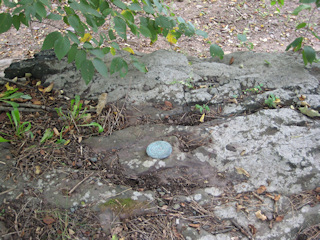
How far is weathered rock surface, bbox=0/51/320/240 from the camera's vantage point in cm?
195

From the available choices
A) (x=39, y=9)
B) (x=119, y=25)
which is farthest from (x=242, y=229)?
(x=39, y=9)

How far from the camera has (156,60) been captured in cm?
305

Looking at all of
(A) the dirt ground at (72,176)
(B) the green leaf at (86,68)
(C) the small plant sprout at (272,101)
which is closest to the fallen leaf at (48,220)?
(A) the dirt ground at (72,176)

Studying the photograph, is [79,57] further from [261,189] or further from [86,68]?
[261,189]

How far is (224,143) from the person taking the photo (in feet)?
7.72

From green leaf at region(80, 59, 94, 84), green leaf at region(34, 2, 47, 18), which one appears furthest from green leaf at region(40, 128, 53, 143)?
green leaf at region(34, 2, 47, 18)

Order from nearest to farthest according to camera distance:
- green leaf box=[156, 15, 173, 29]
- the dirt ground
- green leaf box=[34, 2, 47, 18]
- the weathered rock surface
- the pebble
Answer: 1. green leaf box=[34, 2, 47, 18]
2. the dirt ground
3. the weathered rock surface
4. the pebble
5. green leaf box=[156, 15, 173, 29]

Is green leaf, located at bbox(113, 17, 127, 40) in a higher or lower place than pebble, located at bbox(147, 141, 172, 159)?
higher

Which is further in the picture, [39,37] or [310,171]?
[39,37]

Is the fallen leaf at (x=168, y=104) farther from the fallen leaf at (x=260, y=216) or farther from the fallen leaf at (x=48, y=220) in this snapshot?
the fallen leaf at (x=48, y=220)

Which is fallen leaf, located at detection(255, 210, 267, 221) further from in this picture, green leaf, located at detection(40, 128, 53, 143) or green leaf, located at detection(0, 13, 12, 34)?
green leaf, located at detection(0, 13, 12, 34)

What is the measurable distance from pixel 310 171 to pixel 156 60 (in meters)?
1.89

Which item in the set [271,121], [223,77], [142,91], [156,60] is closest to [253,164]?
[271,121]

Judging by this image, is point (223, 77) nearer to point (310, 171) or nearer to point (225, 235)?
point (310, 171)
